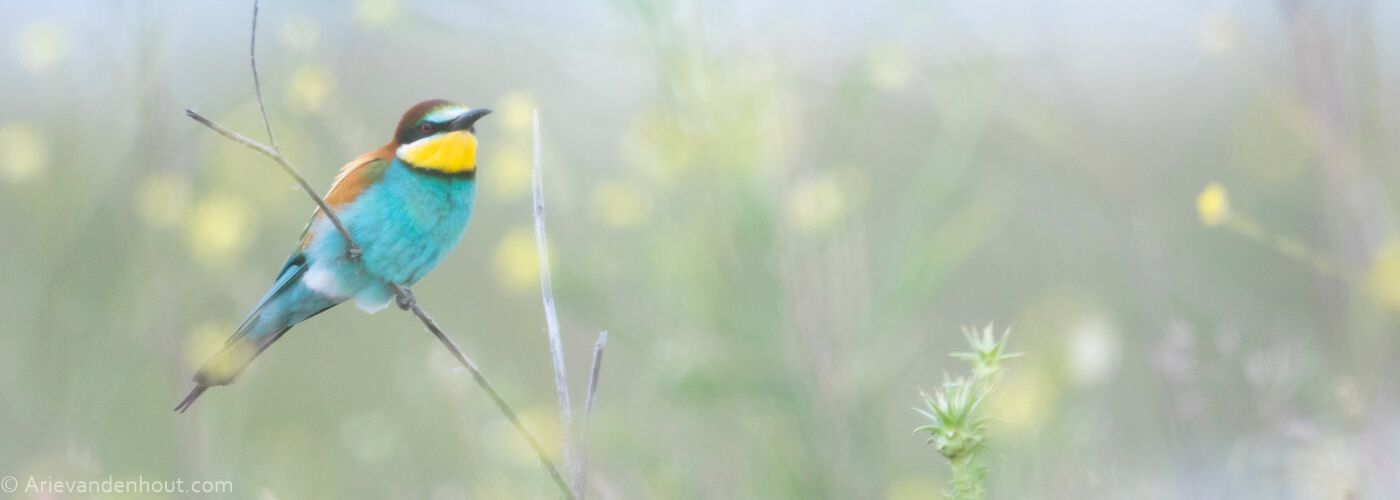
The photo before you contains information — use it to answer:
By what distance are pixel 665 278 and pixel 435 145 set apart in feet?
1.65

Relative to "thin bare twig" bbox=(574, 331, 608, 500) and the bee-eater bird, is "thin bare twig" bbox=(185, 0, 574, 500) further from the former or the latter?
the bee-eater bird

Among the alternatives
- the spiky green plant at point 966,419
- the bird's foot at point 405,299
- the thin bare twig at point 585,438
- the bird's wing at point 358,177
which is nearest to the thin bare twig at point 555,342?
the thin bare twig at point 585,438

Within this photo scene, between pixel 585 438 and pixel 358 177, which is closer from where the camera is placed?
pixel 585 438

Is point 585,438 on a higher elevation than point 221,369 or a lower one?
higher

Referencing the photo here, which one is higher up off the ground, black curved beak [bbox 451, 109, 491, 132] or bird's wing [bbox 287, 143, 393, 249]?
black curved beak [bbox 451, 109, 491, 132]

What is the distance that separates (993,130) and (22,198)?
3.00 m

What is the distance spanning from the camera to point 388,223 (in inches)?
61.7

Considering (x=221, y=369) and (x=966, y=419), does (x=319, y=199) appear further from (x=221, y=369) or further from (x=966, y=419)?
(x=966, y=419)

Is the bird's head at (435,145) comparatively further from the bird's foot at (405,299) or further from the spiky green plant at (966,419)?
the spiky green plant at (966,419)

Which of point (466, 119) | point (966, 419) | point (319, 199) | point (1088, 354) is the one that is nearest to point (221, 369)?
point (319, 199)

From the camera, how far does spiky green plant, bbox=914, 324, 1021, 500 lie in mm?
798

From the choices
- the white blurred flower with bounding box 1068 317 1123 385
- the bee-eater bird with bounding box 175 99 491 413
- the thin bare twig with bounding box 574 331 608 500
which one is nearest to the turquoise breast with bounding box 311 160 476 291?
the bee-eater bird with bounding box 175 99 491 413

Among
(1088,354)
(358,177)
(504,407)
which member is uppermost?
(1088,354)

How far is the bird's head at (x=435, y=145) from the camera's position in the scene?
1.60m
